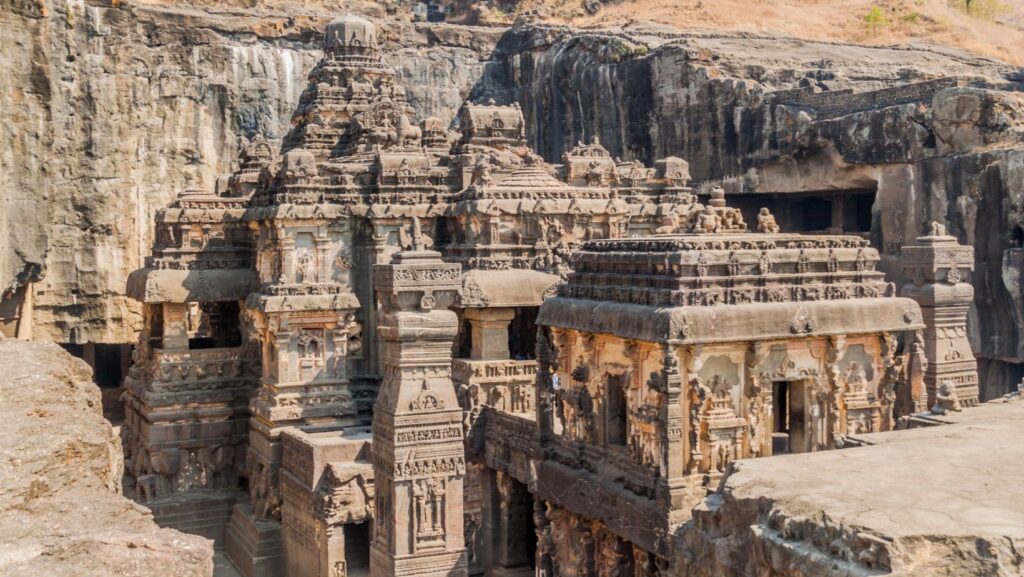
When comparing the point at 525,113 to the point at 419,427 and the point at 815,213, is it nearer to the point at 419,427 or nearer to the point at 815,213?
the point at 815,213

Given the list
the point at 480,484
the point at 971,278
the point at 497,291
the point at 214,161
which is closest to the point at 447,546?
the point at 480,484

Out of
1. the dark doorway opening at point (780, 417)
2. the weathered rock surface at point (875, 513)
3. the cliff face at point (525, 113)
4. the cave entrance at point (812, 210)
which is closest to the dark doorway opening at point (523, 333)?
the dark doorway opening at point (780, 417)

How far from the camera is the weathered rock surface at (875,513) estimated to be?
22.4ft

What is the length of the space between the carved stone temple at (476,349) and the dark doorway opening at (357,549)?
0.04 m

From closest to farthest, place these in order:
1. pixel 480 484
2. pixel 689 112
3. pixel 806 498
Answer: pixel 806 498 < pixel 480 484 < pixel 689 112

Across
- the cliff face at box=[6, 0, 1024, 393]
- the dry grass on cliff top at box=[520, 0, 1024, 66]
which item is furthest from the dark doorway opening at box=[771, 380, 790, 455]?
the dry grass on cliff top at box=[520, 0, 1024, 66]

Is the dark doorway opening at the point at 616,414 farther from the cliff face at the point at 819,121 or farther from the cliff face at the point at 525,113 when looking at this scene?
the cliff face at the point at 819,121

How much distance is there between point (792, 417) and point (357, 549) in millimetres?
7882

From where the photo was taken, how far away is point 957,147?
81.0ft

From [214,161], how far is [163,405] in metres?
17.2

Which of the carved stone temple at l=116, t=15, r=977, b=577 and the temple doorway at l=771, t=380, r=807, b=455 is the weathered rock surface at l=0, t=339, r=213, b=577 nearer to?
the carved stone temple at l=116, t=15, r=977, b=577

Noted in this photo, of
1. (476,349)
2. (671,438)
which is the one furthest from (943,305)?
(476,349)

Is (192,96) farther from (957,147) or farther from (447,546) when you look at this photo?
(447,546)

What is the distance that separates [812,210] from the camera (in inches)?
1307
